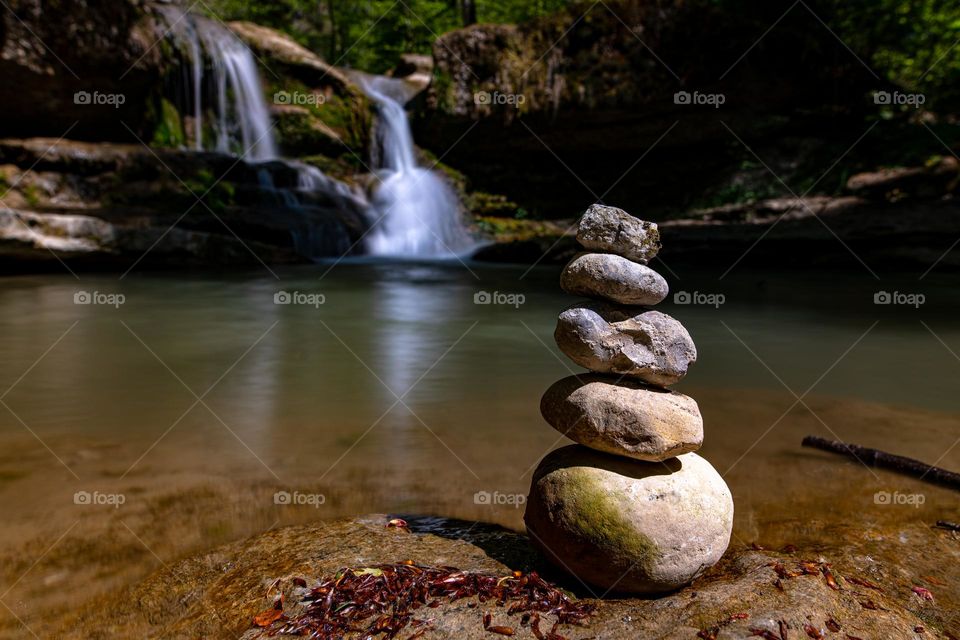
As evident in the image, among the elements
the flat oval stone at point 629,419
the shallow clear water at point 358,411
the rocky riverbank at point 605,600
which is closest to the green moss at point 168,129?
the shallow clear water at point 358,411

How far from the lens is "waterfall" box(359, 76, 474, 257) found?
1698 centimetres

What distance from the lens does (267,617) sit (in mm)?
2082

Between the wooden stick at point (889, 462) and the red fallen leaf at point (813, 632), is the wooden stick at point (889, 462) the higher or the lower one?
the lower one

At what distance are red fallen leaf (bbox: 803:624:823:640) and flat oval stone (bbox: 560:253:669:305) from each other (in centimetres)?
124

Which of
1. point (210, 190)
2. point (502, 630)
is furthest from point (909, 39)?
point (502, 630)

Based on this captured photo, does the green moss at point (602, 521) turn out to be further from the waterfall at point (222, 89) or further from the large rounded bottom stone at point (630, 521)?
the waterfall at point (222, 89)

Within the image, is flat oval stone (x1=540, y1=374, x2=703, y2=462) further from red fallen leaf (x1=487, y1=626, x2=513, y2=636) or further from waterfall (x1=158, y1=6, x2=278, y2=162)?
waterfall (x1=158, y1=6, x2=278, y2=162)

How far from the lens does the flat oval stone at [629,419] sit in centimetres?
238

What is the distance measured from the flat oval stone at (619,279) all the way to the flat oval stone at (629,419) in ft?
1.20

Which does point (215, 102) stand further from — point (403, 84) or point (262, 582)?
point (262, 582)

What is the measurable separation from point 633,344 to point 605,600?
3.26ft

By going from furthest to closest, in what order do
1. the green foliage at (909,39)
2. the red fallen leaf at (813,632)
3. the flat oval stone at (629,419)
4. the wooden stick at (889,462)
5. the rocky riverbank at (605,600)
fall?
the green foliage at (909,39) < the wooden stick at (889,462) < the flat oval stone at (629,419) < the rocky riverbank at (605,600) < the red fallen leaf at (813,632)

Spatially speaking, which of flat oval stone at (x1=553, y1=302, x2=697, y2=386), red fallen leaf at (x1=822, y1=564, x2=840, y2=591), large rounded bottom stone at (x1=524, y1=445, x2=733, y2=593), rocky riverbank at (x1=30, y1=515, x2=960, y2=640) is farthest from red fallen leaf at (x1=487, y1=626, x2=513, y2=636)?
red fallen leaf at (x1=822, y1=564, x2=840, y2=591)

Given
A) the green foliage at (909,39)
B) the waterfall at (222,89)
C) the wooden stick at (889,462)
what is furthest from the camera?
the waterfall at (222,89)
